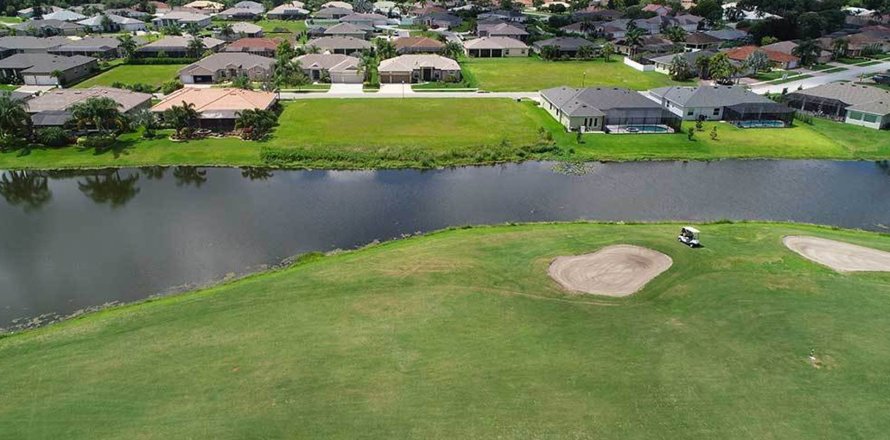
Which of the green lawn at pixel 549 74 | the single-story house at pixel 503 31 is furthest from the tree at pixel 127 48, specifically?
the single-story house at pixel 503 31

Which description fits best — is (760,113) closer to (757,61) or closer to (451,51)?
(757,61)

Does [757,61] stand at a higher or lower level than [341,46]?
lower

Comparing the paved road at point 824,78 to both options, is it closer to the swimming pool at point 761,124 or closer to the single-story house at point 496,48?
the swimming pool at point 761,124

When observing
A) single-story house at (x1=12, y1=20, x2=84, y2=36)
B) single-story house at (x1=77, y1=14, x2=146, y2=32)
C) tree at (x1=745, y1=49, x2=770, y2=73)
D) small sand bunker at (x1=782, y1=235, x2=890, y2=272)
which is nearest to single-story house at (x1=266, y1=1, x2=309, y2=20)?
single-story house at (x1=77, y1=14, x2=146, y2=32)

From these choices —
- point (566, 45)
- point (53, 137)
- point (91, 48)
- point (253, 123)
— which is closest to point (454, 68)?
point (566, 45)

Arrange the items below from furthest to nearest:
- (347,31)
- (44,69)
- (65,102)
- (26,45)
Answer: (347,31)
(26,45)
(44,69)
(65,102)

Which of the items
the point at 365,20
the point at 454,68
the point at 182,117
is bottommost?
the point at 182,117
